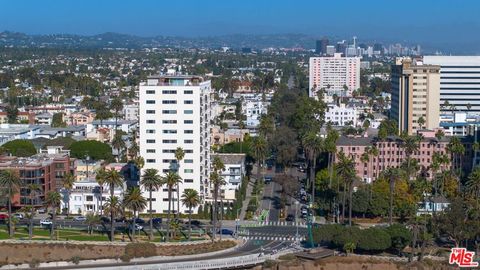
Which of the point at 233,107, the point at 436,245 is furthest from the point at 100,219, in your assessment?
the point at 233,107

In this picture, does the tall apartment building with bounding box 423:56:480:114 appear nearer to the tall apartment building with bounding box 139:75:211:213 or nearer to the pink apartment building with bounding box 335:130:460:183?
the pink apartment building with bounding box 335:130:460:183

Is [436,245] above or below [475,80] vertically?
below

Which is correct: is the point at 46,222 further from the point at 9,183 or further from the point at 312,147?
the point at 312,147

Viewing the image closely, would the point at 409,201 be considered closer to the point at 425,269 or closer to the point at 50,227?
the point at 425,269

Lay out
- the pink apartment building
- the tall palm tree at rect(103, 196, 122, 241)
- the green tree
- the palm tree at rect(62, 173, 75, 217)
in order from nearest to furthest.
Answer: the tall palm tree at rect(103, 196, 122, 241) < the palm tree at rect(62, 173, 75, 217) < the pink apartment building < the green tree

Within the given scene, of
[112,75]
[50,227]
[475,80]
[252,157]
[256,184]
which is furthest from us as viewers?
[112,75]

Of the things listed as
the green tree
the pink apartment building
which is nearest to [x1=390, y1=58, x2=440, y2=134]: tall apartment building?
the pink apartment building
